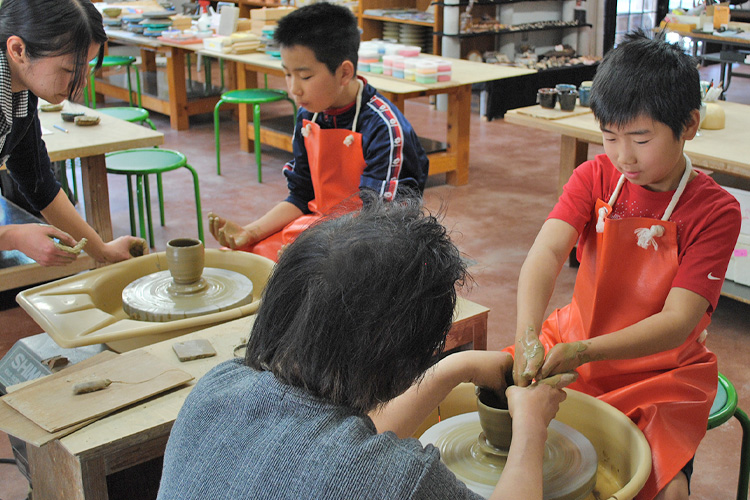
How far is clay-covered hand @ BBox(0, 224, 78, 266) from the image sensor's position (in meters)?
2.05

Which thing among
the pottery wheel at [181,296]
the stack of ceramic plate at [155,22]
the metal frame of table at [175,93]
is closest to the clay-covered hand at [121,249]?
the pottery wheel at [181,296]

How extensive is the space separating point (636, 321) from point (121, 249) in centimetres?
146

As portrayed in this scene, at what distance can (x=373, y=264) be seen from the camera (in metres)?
0.98

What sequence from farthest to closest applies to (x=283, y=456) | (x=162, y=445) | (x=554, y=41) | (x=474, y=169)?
(x=554, y=41)
(x=474, y=169)
(x=162, y=445)
(x=283, y=456)

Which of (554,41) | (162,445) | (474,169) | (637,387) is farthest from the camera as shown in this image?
(554,41)

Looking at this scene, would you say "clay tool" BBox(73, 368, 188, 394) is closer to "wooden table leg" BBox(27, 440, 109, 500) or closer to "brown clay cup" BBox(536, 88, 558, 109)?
"wooden table leg" BBox(27, 440, 109, 500)

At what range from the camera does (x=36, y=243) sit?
2049 millimetres

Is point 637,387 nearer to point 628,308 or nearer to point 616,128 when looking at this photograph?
point 628,308

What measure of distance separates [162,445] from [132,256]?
0.95 m

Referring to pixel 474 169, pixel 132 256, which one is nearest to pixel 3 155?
pixel 132 256

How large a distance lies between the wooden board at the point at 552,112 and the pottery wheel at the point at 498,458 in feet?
7.87

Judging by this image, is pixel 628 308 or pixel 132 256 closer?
pixel 628 308

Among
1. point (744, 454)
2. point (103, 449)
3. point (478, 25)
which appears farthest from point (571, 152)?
point (478, 25)

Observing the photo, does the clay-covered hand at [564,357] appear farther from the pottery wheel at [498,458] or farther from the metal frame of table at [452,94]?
the metal frame of table at [452,94]
